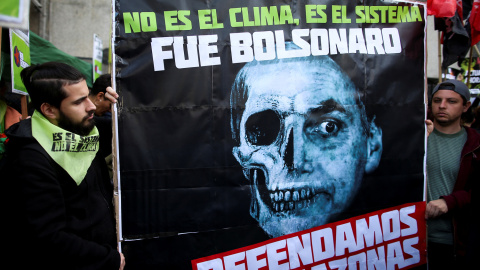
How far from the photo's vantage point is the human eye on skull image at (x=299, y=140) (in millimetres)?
2305

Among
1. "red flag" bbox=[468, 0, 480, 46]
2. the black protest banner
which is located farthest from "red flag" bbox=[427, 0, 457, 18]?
"red flag" bbox=[468, 0, 480, 46]

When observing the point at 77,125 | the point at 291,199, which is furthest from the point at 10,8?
the point at 291,199

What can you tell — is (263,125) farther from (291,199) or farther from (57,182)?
(57,182)

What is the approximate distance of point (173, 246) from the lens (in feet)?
7.24

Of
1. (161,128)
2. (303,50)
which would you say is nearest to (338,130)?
(303,50)

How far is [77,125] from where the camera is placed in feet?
5.95

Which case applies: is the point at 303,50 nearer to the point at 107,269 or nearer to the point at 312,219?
the point at 312,219

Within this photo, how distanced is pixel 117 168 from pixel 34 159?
57cm

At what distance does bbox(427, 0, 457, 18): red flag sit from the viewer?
2660 millimetres

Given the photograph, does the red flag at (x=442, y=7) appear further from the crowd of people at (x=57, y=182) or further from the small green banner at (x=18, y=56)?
the small green banner at (x=18, y=56)

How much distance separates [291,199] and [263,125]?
20.4 inches

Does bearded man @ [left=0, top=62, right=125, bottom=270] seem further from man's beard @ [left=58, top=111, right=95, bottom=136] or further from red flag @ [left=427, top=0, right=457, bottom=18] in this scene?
red flag @ [left=427, top=0, right=457, bottom=18]

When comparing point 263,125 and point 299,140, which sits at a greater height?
point 263,125

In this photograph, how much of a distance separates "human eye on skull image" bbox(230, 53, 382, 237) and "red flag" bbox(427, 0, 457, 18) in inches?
36.3
